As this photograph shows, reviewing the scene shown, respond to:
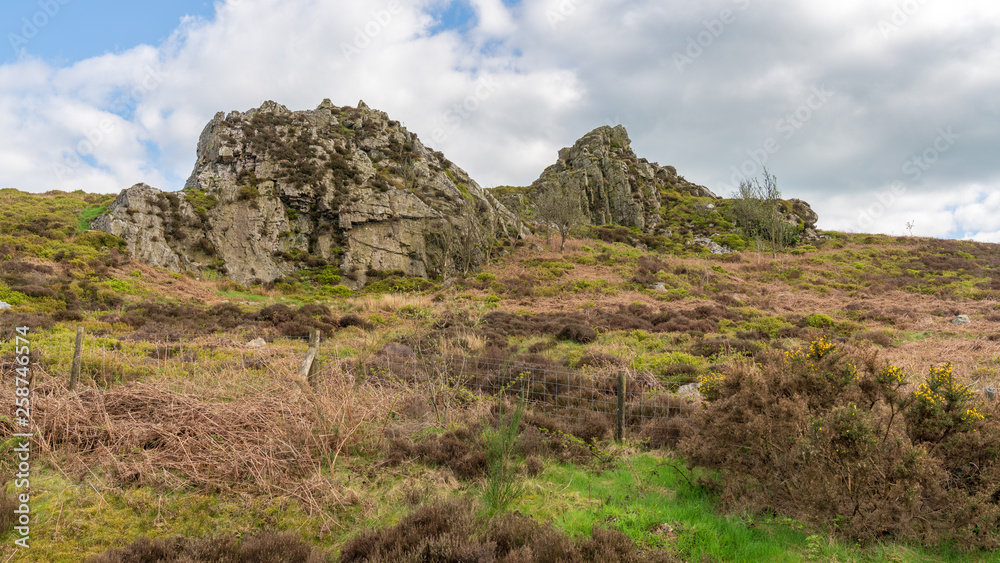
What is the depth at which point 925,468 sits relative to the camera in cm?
397

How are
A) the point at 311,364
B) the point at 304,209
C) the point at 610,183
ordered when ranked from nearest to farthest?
1. the point at 311,364
2. the point at 304,209
3. the point at 610,183

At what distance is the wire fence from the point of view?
7.36m

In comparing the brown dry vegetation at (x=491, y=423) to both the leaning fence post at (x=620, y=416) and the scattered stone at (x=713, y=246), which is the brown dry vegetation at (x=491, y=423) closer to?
the leaning fence post at (x=620, y=416)

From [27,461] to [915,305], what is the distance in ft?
95.9

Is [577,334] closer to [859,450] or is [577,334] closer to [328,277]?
[859,450]

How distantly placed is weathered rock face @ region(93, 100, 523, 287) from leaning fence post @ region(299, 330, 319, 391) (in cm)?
2392

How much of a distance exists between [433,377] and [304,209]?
2815 cm

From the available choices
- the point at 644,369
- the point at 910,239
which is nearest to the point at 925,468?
the point at 644,369

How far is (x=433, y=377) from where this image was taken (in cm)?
899

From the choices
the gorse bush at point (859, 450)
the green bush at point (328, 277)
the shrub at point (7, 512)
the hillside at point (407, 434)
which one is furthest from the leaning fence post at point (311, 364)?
the green bush at point (328, 277)

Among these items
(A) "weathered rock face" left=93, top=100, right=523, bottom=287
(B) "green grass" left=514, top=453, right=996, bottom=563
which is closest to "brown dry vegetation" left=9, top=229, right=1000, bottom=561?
(B) "green grass" left=514, top=453, right=996, bottom=563

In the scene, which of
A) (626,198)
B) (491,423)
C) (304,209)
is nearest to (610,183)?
(626,198)

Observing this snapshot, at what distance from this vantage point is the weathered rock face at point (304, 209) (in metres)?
27.9

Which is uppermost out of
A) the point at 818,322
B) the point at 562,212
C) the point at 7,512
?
the point at 562,212
